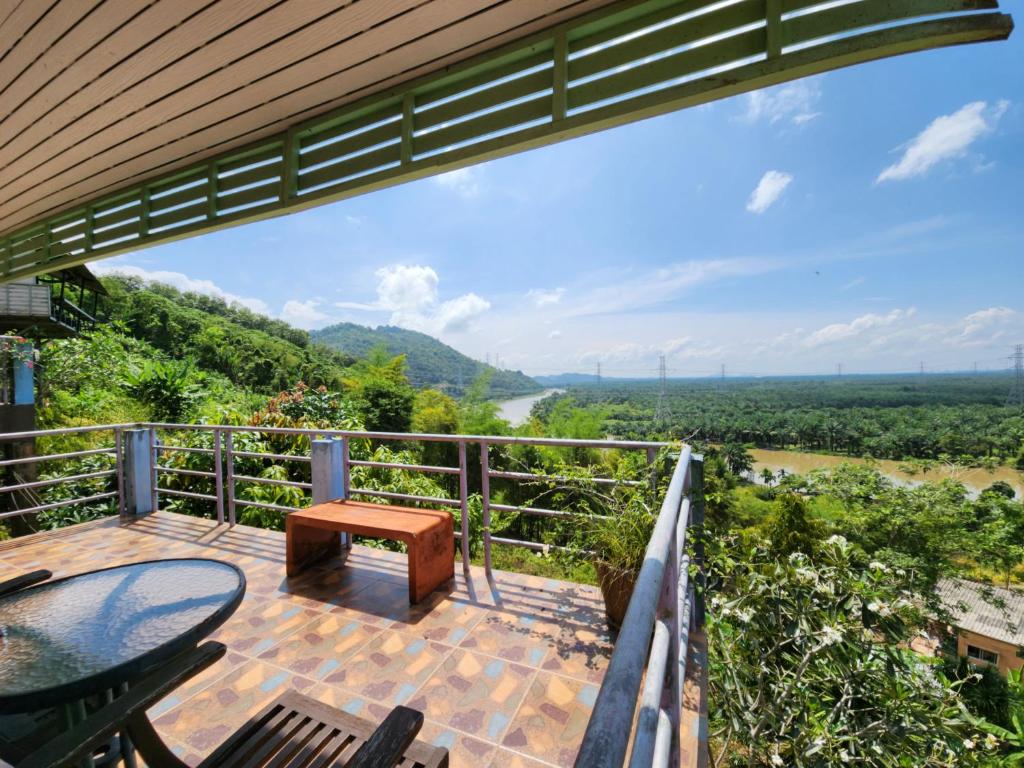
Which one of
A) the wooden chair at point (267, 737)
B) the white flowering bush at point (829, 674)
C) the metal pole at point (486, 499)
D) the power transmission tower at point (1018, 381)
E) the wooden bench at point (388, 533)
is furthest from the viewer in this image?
the power transmission tower at point (1018, 381)

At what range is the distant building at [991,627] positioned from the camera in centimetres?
727

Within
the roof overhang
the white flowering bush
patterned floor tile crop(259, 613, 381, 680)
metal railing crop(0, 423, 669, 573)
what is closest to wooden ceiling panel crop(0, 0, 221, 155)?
the roof overhang

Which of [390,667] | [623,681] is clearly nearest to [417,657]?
[390,667]

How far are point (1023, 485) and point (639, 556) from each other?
10263 millimetres

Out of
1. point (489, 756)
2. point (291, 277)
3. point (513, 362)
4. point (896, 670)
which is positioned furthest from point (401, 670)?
point (291, 277)

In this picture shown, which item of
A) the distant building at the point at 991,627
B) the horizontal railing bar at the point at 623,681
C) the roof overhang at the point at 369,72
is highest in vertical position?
the roof overhang at the point at 369,72

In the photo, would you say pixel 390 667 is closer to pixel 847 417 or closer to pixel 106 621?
pixel 106 621

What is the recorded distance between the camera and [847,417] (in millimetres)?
14023

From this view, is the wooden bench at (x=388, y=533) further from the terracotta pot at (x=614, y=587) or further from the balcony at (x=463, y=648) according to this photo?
the terracotta pot at (x=614, y=587)

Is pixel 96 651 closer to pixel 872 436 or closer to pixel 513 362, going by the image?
pixel 872 436

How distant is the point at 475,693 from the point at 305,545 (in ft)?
5.57

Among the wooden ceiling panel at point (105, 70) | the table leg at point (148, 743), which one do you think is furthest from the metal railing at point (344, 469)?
the wooden ceiling panel at point (105, 70)

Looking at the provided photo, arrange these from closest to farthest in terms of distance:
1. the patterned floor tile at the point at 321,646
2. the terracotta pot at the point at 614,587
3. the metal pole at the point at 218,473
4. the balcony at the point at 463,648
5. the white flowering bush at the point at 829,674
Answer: the balcony at the point at 463,648
the white flowering bush at the point at 829,674
the patterned floor tile at the point at 321,646
the terracotta pot at the point at 614,587
the metal pole at the point at 218,473

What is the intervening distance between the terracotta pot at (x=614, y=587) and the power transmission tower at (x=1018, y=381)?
54.7 feet
